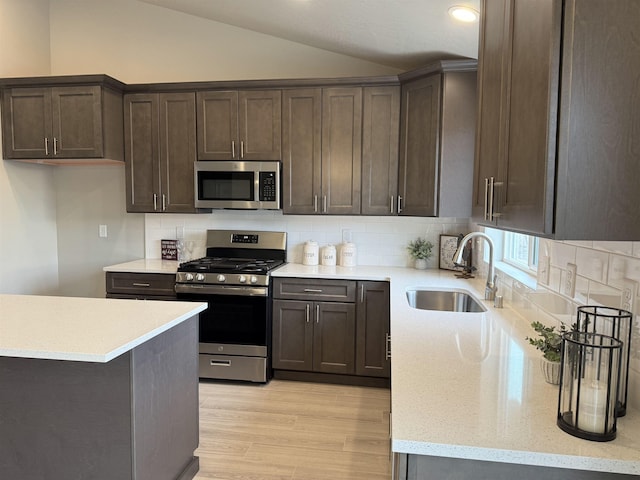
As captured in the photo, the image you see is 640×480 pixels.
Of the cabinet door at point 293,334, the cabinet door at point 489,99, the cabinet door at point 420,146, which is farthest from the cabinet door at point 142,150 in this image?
the cabinet door at point 489,99

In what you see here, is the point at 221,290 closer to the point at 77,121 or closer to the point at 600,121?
the point at 77,121

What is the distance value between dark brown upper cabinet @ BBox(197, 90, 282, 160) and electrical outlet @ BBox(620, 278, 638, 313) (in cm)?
273

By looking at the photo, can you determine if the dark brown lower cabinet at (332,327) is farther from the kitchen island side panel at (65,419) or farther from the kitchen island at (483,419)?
the kitchen island side panel at (65,419)

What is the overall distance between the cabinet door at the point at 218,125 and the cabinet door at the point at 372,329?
155 cm

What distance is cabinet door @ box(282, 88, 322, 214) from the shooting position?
11.4 ft

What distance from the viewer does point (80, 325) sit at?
1796 mm

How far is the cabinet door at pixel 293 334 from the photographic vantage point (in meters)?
3.37

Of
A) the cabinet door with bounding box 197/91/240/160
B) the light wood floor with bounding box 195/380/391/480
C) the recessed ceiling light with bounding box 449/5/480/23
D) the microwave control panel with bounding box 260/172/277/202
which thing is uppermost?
the recessed ceiling light with bounding box 449/5/480/23

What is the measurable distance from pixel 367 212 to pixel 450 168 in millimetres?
722

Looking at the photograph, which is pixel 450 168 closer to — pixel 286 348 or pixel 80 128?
pixel 286 348

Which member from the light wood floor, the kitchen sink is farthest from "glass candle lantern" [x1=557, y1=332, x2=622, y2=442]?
the kitchen sink

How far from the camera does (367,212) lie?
11.5 feet

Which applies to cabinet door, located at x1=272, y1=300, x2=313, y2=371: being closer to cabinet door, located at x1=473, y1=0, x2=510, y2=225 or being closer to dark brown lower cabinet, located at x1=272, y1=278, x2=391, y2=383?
dark brown lower cabinet, located at x1=272, y1=278, x2=391, y2=383

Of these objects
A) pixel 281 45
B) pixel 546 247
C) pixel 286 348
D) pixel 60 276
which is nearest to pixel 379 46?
pixel 281 45
